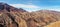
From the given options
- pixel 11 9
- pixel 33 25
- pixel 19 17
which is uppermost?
pixel 11 9

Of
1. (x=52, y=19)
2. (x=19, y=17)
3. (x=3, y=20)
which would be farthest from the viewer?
(x=52, y=19)

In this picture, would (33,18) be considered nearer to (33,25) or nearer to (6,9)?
(33,25)

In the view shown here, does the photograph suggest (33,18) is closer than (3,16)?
No

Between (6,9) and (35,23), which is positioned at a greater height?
(6,9)

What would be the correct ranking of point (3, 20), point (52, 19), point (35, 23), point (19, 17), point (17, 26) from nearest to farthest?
point (3, 20)
point (17, 26)
point (19, 17)
point (35, 23)
point (52, 19)

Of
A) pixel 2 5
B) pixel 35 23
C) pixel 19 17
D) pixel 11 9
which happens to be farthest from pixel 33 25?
pixel 2 5

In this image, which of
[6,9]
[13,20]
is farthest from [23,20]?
[6,9]
